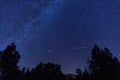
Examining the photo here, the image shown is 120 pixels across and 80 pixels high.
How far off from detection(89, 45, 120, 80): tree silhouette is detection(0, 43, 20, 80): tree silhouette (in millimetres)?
14436

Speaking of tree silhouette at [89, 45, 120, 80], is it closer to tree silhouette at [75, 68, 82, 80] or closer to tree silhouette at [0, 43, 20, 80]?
tree silhouette at [75, 68, 82, 80]

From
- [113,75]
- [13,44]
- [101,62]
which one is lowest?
[113,75]

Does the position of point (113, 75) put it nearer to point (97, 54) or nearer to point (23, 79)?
point (97, 54)

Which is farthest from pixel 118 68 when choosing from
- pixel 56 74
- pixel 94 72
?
pixel 56 74

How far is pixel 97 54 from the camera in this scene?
135ft

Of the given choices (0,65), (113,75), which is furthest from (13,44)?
(113,75)

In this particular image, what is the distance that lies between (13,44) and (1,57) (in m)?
4.07

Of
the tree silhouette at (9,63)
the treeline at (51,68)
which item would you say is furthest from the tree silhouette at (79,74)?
the tree silhouette at (9,63)

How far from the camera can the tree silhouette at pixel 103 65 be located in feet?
121

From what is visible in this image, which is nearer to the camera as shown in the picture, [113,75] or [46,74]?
[113,75]

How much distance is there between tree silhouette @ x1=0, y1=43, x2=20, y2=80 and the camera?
118 feet

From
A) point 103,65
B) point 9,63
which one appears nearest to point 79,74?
point 103,65

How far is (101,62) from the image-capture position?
39531 millimetres

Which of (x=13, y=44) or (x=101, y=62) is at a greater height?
(x=13, y=44)
